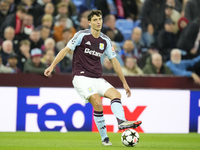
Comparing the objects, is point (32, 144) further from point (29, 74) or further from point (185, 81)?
point (185, 81)

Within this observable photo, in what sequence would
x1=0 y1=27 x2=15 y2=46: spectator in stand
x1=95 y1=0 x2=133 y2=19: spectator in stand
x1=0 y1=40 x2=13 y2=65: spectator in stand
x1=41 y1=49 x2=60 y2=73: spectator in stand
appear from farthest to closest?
x1=95 y1=0 x2=133 y2=19: spectator in stand
x1=0 y1=27 x2=15 y2=46: spectator in stand
x1=41 y1=49 x2=60 y2=73: spectator in stand
x1=0 y1=40 x2=13 y2=65: spectator in stand

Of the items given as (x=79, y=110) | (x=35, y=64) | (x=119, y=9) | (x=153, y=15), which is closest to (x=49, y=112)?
(x=79, y=110)

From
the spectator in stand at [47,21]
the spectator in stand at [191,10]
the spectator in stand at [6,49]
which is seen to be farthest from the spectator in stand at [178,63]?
the spectator in stand at [6,49]

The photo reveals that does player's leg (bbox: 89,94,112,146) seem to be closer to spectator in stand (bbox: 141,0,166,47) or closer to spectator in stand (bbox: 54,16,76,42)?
spectator in stand (bbox: 54,16,76,42)

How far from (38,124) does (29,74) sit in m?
1.19

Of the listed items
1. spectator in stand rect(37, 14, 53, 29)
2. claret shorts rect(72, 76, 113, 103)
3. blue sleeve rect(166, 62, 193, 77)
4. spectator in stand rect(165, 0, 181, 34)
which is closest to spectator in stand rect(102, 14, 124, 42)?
spectator in stand rect(37, 14, 53, 29)

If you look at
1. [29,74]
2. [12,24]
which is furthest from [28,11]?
[29,74]

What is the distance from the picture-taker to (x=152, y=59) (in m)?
10.6

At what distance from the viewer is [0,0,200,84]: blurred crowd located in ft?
34.1

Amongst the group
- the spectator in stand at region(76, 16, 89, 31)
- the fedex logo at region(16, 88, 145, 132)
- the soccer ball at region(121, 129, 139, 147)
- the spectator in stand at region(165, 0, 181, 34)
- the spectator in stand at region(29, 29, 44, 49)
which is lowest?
the fedex logo at region(16, 88, 145, 132)

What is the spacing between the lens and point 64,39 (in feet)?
36.3

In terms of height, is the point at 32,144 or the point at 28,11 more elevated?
the point at 28,11

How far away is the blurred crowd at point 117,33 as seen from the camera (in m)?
10.4

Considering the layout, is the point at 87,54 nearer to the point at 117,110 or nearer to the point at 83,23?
the point at 117,110
